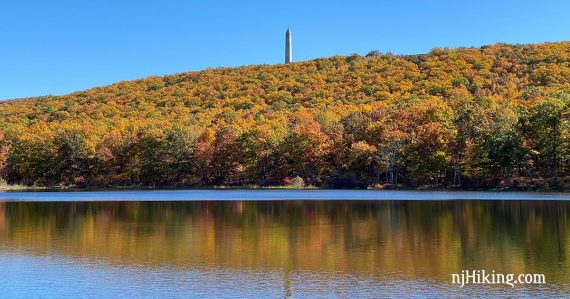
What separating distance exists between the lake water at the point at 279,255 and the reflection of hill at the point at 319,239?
0.13ft

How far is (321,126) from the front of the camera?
3652 inches

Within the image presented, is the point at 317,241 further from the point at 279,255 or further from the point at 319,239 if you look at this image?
the point at 279,255

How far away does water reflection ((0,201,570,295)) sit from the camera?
17281 millimetres

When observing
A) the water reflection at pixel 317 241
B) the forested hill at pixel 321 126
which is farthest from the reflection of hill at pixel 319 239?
the forested hill at pixel 321 126

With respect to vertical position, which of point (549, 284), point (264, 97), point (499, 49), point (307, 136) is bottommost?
point (549, 284)

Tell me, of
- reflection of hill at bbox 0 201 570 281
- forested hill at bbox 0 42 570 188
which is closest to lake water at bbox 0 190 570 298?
reflection of hill at bbox 0 201 570 281

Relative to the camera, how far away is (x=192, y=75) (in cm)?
14650

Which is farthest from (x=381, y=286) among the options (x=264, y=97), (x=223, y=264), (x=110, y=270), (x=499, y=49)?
(x=499, y=49)

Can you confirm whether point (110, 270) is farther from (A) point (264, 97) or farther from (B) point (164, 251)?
(A) point (264, 97)

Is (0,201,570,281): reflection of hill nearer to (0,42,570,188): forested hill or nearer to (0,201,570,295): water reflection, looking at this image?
(0,201,570,295): water reflection

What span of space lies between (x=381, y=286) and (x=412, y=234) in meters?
10.3

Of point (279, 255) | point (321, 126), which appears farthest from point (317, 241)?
point (321, 126)

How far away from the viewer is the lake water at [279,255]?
48.1ft

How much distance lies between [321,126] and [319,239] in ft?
229
